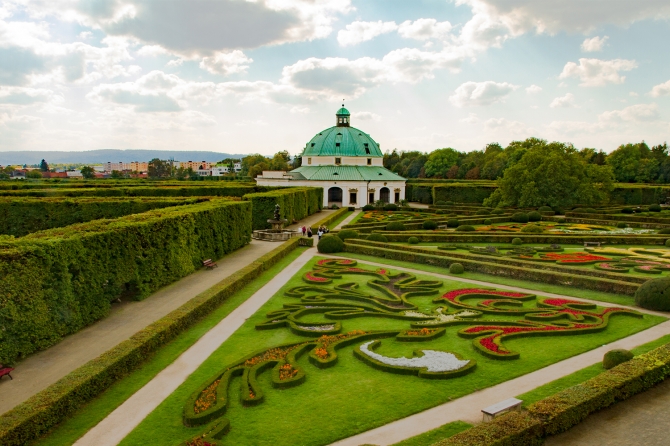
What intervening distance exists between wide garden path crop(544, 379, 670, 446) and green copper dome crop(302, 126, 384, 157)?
6682 cm

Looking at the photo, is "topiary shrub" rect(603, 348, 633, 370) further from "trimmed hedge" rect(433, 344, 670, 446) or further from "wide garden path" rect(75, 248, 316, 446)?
"wide garden path" rect(75, 248, 316, 446)

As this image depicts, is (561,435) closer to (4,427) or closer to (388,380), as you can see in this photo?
(388,380)

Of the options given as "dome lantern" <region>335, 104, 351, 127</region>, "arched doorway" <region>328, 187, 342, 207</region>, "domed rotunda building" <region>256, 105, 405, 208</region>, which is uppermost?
"dome lantern" <region>335, 104, 351, 127</region>

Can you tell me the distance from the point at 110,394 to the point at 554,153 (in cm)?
5257

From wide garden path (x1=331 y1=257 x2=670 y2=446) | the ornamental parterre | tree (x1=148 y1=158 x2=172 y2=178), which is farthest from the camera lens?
tree (x1=148 y1=158 x2=172 y2=178)

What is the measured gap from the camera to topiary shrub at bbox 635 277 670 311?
17.3 metres

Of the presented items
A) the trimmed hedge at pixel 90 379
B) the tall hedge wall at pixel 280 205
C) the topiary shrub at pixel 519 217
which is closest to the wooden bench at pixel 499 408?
the trimmed hedge at pixel 90 379

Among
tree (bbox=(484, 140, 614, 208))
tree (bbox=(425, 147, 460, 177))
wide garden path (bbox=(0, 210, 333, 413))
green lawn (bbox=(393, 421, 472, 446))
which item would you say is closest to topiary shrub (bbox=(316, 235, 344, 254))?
wide garden path (bbox=(0, 210, 333, 413))

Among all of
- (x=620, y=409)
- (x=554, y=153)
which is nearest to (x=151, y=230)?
(x=620, y=409)

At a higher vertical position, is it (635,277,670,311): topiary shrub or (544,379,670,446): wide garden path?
(635,277,670,311): topiary shrub

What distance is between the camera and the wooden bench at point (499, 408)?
9.43m

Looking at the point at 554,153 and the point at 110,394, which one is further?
the point at 554,153

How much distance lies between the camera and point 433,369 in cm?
1234

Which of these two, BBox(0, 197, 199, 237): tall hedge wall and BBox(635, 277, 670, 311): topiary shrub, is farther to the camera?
BBox(0, 197, 199, 237): tall hedge wall
